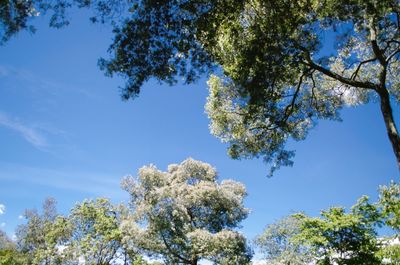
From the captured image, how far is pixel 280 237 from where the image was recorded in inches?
1898

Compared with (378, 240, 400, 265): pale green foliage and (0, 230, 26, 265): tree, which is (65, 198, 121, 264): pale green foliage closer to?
(0, 230, 26, 265): tree

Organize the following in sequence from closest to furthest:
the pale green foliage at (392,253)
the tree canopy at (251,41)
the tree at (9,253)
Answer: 1. the tree canopy at (251,41)
2. the pale green foliage at (392,253)
3. the tree at (9,253)

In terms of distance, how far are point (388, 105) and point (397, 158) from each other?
203 cm

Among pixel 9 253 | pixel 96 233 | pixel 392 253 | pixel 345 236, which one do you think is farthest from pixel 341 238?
pixel 9 253

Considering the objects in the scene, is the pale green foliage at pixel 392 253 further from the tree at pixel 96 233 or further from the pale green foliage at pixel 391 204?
the tree at pixel 96 233

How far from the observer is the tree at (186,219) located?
95.5 ft

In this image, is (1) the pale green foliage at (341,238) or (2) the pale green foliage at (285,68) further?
(1) the pale green foliage at (341,238)

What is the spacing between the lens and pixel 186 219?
30.7m

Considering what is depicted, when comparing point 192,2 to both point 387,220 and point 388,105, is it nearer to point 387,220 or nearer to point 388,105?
point 388,105

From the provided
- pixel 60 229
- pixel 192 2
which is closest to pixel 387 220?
pixel 192 2

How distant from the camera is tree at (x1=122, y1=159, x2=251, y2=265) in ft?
95.5

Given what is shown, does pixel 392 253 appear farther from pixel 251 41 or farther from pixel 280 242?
pixel 280 242

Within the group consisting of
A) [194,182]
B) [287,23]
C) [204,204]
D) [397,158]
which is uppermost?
[194,182]

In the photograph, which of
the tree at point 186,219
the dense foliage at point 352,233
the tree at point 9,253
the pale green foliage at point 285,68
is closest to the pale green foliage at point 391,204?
the dense foliage at point 352,233
